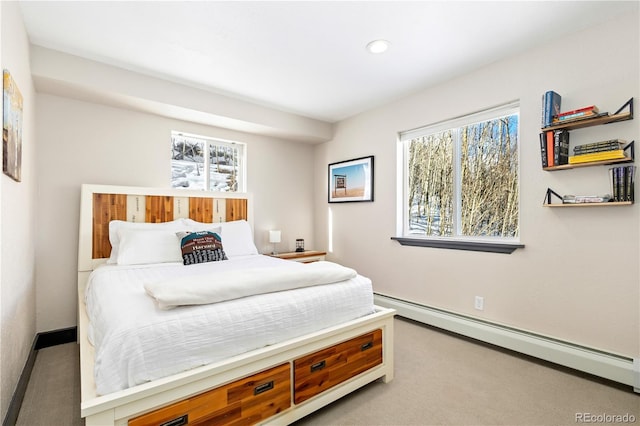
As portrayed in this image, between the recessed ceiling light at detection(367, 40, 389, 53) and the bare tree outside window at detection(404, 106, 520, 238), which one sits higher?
the recessed ceiling light at detection(367, 40, 389, 53)

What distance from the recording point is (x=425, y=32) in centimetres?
227

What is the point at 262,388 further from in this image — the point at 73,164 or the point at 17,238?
the point at 73,164

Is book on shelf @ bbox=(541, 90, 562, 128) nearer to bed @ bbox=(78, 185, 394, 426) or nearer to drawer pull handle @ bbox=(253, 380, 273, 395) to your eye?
bed @ bbox=(78, 185, 394, 426)

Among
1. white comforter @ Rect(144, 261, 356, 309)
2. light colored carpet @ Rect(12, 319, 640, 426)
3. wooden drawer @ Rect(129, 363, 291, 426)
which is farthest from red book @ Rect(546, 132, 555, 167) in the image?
wooden drawer @ Rect(129, 363, 291, 426)

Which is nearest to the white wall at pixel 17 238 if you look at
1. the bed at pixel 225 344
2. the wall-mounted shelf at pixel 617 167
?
the bed at pixel 225 344

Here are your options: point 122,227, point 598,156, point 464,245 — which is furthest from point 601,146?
point 122,227

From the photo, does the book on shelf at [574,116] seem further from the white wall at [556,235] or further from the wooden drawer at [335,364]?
the wooden drawer at [335,364]

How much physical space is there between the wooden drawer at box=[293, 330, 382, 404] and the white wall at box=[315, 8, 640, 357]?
1289 mm

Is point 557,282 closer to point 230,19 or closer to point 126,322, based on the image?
point 126,322

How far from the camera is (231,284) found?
5.37 feet

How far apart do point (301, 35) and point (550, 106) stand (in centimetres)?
188

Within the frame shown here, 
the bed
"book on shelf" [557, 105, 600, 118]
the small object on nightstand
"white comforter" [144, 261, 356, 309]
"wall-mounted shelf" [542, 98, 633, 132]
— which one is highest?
"book on shelf" [557, 105, 600, 118]

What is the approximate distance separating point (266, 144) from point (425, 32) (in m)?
2.52

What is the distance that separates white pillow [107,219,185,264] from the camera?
114 inches
